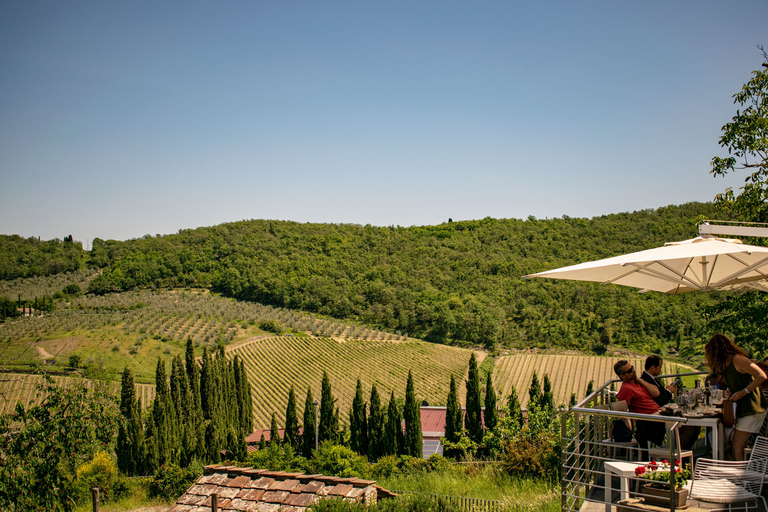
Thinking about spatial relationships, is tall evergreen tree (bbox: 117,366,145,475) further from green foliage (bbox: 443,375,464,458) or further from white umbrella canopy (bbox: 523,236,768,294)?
white umbrella canopy (bbox: 523,236,768,294)

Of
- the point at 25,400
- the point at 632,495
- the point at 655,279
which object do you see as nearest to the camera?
the point at 632,495

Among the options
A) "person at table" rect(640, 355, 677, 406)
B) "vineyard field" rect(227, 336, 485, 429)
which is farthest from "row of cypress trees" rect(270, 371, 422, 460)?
"person at table" rect(640, 355, 677, 406)

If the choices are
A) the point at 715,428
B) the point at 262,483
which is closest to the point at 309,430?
the point at 262,483

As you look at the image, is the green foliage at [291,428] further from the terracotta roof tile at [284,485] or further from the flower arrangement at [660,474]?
the flower arrangement at [660,474]

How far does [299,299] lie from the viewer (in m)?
73.3

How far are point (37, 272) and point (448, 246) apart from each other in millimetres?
65943

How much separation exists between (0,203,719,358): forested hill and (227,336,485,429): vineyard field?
1039 cm

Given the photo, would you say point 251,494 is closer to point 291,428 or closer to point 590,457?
A: point 590,457

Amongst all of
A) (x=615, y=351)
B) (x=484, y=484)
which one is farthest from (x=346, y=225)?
(x=484, y=484)

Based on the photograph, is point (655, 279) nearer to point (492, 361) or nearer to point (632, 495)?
point (632, 495)

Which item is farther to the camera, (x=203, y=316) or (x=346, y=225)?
(x=346, y=225)

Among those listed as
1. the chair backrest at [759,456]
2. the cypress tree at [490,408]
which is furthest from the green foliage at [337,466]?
the chair backrest at [759,456]

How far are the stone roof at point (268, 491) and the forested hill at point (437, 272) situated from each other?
50.6 m

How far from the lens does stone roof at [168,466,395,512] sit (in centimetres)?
607
